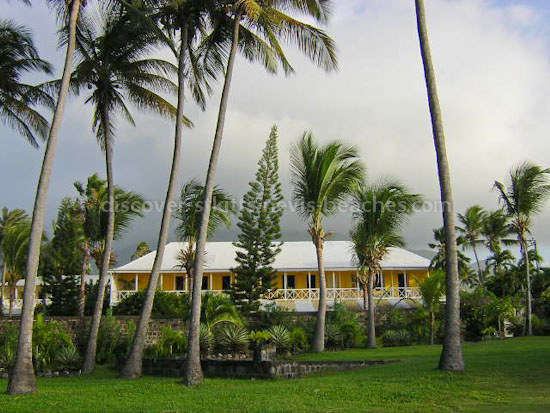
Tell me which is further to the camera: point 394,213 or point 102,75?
point 394,213

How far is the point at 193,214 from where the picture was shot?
22.2 metres

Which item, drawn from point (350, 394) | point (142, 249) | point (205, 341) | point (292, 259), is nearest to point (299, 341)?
point (205, 341)

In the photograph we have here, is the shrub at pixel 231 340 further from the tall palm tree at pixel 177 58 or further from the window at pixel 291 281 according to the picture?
the window at pixel 291 281

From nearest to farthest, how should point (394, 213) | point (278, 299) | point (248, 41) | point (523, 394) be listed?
point (523, 394)
point (248, 41)
point (394, 213)
point (278, 299)

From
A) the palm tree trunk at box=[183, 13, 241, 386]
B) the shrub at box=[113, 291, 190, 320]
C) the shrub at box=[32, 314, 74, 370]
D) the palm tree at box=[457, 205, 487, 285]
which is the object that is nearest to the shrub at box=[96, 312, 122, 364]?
the shrub at box=[32, 314, 74, 370]

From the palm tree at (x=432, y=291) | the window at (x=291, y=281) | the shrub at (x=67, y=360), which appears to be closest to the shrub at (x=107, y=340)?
the shrub at (x=67, y=360)

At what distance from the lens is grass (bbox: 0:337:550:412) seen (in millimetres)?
8156

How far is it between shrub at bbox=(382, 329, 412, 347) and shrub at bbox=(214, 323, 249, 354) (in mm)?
5896

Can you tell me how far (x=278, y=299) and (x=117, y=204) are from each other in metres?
11.3

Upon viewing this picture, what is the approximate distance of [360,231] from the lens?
2109 cm

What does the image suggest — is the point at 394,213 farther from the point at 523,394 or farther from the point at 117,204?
the point at 523,394

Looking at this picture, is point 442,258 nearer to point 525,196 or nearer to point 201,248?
point 525,196

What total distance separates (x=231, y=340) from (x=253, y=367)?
461 centimetres

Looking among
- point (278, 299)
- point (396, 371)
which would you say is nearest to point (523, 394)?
point (396, 371)
